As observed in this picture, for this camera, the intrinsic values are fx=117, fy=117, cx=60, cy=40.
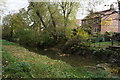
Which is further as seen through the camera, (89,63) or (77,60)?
(77,60)

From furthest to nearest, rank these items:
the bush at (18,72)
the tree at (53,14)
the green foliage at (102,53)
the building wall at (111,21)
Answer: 1. the tree at (53,14)
2. the green foliage at (102,53)
3. the building wall at (111,21)
4. the bush at (18,72)

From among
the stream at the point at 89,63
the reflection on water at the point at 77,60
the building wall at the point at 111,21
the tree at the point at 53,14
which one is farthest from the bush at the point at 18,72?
the tree at the point at 53,14

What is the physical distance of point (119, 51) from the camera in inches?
409

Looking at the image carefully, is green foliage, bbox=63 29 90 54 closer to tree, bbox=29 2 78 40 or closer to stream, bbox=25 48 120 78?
stream, bbox=25 48 120 78

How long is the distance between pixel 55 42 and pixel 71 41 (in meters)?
4.16

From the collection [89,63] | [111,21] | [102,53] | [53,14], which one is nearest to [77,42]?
[102,53]

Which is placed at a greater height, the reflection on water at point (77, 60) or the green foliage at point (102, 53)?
the green foliage at point (102, 53)

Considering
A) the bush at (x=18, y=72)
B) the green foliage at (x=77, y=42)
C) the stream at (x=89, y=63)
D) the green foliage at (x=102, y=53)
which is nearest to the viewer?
the bush at (x=18, y=72)

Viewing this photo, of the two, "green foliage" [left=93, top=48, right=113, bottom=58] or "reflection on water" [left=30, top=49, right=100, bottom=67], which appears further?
"green foliage" [left=93, top=48, right=113, bottom=58]

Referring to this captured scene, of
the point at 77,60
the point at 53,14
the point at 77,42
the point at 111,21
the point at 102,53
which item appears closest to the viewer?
the point at 111,21

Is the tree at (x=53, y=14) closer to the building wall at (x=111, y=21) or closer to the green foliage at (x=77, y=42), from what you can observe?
the green foliage at (x=77, y=42)

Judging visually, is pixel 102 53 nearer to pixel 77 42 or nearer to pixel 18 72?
pixel 77 42

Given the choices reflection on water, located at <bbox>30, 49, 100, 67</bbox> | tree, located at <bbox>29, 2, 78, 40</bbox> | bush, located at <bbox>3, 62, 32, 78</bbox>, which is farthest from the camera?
tree, located at <bbox>29, 2, 78, 40</bbox>

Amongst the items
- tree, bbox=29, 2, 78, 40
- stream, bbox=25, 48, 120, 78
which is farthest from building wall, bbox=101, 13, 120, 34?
tree, bbox=29, 2, 78, 40
